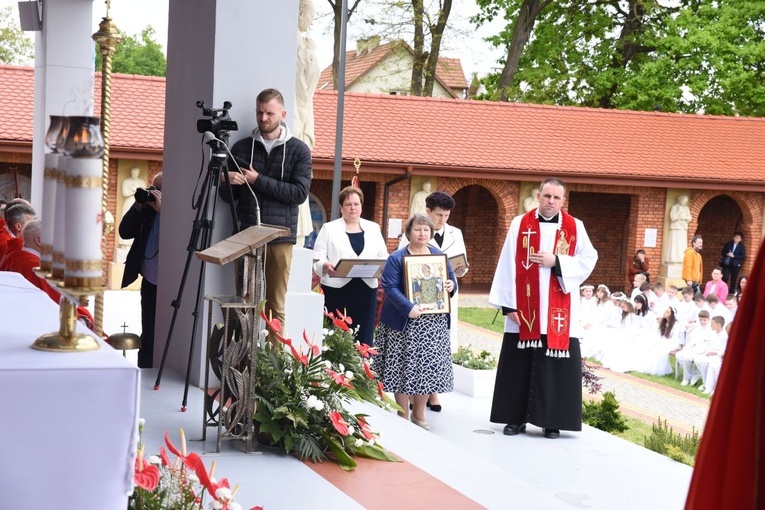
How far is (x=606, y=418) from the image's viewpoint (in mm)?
8953

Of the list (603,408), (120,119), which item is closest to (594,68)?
(120,119)

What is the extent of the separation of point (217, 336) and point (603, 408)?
484 cm

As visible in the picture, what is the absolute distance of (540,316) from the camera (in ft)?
25.7

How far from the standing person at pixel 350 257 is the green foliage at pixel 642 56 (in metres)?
21.1

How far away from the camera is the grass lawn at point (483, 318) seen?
59.2ft

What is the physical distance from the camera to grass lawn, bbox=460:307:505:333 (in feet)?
59.2

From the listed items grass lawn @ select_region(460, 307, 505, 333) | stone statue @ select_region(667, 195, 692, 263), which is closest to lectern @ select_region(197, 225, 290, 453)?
grass lawn @ select_region(460, 307, 505, 333)

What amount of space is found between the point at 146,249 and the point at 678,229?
19.0 meters

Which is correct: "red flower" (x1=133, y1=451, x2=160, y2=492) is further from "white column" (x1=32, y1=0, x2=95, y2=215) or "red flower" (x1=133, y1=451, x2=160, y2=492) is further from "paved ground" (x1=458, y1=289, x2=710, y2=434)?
"white column" (x1=32, y1=0, x2=95, y2=215)

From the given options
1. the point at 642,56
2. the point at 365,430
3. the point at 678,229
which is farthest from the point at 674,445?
the point at 642,56

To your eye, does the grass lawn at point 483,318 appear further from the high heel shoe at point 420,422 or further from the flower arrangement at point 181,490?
the flower arrangement at point 181,490

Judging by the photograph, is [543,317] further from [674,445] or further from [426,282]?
[674,445]

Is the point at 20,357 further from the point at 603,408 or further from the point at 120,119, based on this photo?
the point at 120,119

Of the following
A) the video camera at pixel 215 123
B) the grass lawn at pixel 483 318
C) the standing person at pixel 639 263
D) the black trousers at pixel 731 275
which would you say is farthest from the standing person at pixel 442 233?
the black trousers at pixel 731 275
